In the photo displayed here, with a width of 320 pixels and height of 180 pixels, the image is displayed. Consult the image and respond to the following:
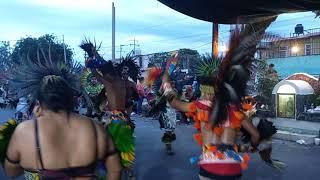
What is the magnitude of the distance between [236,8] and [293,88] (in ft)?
29.7

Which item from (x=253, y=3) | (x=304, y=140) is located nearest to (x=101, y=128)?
(x=253, y=3)

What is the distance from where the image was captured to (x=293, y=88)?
13.0 meters

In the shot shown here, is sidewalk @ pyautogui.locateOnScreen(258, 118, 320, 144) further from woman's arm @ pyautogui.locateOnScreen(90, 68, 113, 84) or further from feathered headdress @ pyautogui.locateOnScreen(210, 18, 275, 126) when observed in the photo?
feathered headdress @ pyautogui.locateOnScreen(210, 18, 275, 126)

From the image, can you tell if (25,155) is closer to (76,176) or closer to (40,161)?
(40,161)

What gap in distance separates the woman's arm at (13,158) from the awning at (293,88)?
1105 cm

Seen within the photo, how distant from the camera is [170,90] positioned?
4.39m

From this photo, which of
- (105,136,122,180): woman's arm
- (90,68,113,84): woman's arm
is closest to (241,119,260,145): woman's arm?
(105,136,122,180): woman's arm

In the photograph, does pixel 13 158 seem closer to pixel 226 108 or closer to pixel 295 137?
pixel 226 108

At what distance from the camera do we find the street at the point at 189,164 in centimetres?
718

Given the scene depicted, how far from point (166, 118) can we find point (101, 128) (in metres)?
6.94

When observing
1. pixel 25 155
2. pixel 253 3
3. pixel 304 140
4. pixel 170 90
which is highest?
pixel 253 3

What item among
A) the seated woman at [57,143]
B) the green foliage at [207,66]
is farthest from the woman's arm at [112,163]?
the green foliage at [207,66]

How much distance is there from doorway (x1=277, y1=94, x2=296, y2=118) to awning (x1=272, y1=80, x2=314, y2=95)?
5.3 inches

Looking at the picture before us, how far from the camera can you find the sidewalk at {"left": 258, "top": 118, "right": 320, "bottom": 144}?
10.9 meters
